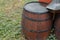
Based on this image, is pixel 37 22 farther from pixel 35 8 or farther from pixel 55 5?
pixel 55 5

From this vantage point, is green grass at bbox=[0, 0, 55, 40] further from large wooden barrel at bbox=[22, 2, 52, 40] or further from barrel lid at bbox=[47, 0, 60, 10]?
barrel lid at bbox=[47, 0, 60, 10]

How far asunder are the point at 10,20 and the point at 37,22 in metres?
1.17

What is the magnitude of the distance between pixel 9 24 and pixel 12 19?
0.30m

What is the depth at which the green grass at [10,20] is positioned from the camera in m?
3.72

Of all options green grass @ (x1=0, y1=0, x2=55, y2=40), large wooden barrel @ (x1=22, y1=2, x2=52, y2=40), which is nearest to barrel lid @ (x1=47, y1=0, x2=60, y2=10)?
large wooden barrel @ (x1=22, y1=2, x2=52, y2=40)

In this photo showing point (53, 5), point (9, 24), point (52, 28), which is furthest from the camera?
point (9, 24)

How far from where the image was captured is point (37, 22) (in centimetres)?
325

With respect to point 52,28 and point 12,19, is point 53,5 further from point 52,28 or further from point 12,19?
point 12,19

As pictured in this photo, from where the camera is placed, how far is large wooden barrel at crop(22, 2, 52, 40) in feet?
10.6

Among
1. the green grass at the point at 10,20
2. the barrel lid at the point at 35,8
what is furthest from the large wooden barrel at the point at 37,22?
the green grass at the point at 10,20

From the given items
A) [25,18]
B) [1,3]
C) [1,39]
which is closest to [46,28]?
[25,18]

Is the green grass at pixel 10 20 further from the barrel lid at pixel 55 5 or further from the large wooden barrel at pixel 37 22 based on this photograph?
the barrel lid at pixel 55 5

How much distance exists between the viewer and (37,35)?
3346mm

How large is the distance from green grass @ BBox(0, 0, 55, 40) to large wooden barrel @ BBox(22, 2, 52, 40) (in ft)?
0.90
